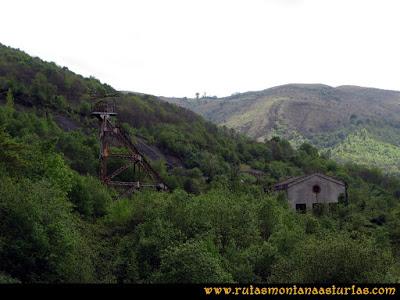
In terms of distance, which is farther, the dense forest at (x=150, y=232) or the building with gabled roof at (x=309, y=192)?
the building with gabled roof at (x=309, y=192)

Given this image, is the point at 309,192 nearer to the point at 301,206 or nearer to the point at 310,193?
the point at 310,193

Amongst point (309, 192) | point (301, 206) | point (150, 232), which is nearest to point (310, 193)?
point (309, 192)

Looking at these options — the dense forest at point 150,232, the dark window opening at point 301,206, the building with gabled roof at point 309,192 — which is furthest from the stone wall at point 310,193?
the dense forest at point 150,232

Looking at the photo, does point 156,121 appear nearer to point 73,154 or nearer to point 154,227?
point 73,154

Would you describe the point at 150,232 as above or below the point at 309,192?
above

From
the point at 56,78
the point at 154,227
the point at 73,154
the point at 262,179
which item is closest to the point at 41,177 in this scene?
the point at 154,227

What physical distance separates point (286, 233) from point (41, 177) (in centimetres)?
1421

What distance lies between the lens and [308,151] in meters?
111

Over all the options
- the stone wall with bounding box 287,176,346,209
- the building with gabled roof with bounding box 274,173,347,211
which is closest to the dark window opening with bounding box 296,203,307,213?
the building with gabled roof with bounding box 274,173,347,211

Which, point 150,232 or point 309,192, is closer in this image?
point 150,232

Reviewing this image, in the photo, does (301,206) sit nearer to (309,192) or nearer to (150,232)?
(309,192)

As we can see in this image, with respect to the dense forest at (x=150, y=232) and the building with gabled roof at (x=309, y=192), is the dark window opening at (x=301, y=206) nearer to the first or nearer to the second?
the building with gabled roof at (x=309, y=192)

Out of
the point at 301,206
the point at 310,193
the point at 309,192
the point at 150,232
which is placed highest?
the point at 150,232

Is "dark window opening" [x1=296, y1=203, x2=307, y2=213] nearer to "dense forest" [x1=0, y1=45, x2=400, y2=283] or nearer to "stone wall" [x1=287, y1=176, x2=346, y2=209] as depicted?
"stone wall" [x1=287, y1=176, x2=346, y2=209]
